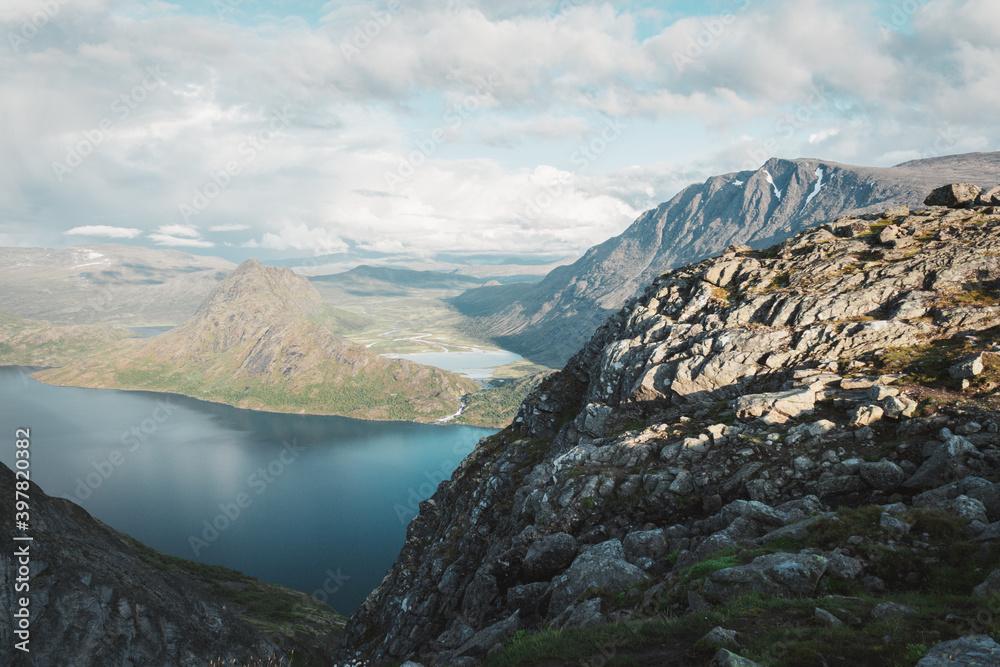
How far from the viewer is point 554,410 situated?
56125 mm

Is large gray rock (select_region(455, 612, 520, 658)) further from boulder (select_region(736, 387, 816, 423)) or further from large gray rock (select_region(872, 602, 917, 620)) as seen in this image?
boulder (select_region(736, 387, 816, 423))

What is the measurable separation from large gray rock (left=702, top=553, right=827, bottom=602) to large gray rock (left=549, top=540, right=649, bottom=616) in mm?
4508

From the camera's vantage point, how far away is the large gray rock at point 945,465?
18.2m

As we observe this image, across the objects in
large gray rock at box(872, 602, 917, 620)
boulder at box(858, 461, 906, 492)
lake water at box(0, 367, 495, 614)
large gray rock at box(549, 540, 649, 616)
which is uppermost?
boulder at box(858, 461, 906, 492)

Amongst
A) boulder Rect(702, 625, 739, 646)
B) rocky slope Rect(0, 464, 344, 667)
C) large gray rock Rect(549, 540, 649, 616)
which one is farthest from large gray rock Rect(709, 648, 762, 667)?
rocky slope Rect(0, 464, 344, 667)

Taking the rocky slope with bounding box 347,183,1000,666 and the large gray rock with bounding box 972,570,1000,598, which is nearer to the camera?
the large gray rock with bounding box 972,570,1000,598

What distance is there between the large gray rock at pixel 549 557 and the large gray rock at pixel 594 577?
352cm

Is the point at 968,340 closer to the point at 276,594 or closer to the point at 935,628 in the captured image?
the point at 935,628

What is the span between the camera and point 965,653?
29.0ft

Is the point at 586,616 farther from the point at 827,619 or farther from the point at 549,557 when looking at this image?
the point at 549,557

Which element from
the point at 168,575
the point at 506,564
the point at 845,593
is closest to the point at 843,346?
the point at 845,593

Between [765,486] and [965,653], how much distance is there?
1459cm

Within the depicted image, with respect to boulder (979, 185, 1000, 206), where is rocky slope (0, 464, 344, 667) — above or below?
below

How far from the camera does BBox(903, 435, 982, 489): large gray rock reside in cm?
1823
